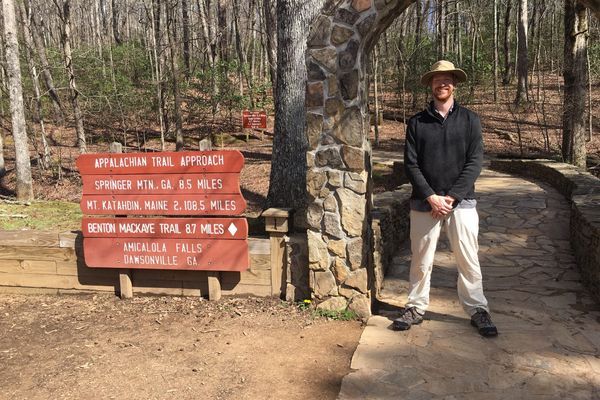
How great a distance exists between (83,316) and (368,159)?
338cm

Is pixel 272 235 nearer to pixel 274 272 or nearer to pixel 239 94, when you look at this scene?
pixel 274 272

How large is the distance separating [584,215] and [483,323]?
2.17m

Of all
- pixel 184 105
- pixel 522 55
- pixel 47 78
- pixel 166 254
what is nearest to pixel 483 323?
pixel 166 254

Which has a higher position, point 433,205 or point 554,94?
point 554,94

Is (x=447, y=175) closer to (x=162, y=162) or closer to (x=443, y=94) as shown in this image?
(x=443, y=94)

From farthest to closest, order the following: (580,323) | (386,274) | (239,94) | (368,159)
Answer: (239,94) < (386,274) < (368,159) < (580,323)

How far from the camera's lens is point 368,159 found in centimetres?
456

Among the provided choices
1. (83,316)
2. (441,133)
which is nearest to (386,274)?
(441,133)

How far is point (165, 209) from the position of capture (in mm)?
5086

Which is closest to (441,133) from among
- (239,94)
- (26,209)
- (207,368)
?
(207,368)

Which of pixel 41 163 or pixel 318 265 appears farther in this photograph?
pixel 41 163

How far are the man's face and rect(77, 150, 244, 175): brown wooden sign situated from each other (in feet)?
6.51

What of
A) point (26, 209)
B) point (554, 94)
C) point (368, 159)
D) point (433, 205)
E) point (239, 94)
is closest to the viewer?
point (433, 205)

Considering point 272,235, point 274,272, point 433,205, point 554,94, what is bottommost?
point 274,272
